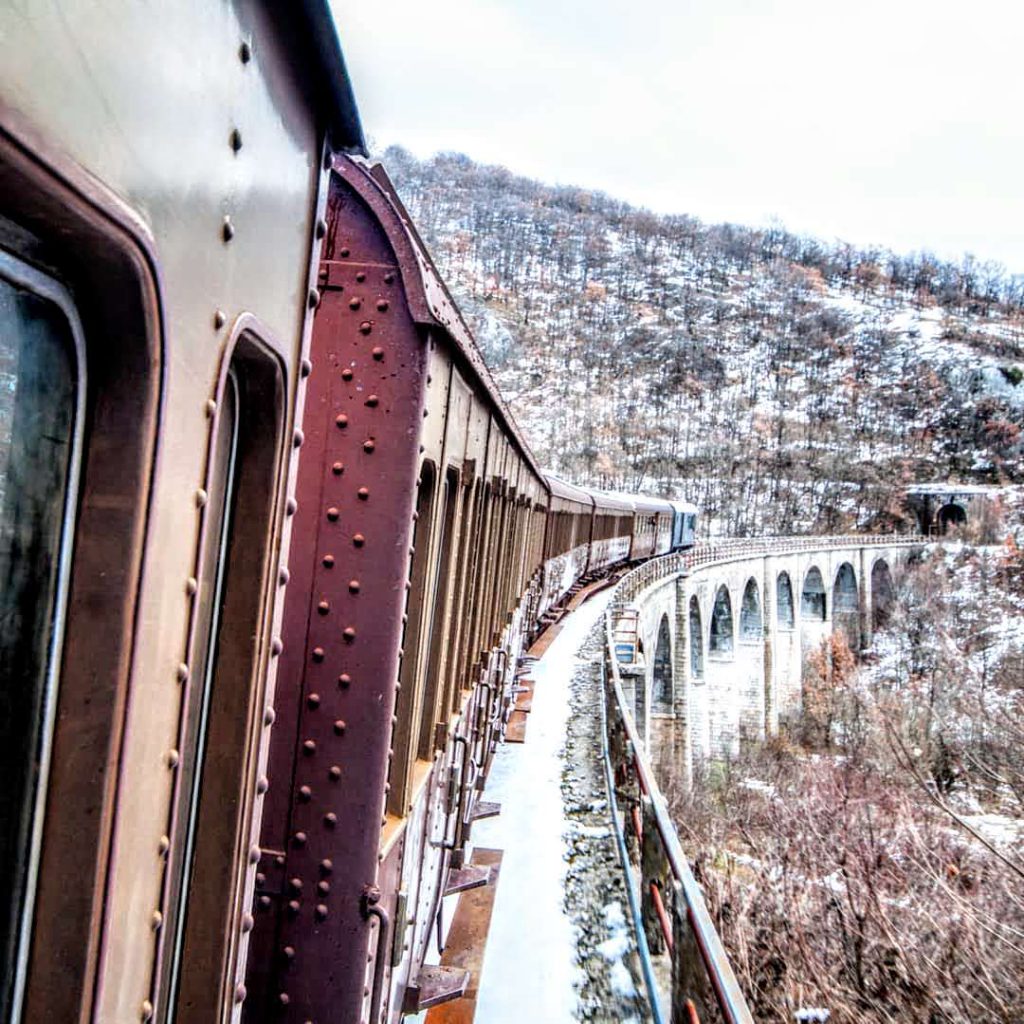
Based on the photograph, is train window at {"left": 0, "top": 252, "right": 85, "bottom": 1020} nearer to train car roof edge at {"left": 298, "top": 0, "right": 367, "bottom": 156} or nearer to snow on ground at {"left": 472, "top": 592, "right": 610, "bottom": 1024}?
train car roof edge at {"left": 298, "top": 0, "right": 367, "bottom": 156}

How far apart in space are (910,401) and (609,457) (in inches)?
1261

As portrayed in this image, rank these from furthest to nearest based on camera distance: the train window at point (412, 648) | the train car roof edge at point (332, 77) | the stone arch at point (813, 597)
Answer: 1. the stone arch at point (813, 597)
2. the train window at point (412, 648)
3. the train car roof edge at point (332, 77)

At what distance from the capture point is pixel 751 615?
128 ft

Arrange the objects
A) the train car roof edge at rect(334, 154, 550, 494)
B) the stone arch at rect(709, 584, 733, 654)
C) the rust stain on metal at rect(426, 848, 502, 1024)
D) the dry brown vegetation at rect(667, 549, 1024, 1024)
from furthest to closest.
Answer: the stone arch at rect(709, 584, 733, 654), the dry brown vegetation at rect(667, 549, 1024, 1024), the rust stain on metal at rect(426, 848, 502, 1024), the train car roof edge at rect(334, 154, 550, 494)

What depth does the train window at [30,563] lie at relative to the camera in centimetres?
86

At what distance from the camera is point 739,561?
34.4 meters

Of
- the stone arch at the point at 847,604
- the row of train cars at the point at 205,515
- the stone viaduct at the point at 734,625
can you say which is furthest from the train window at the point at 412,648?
the stone arch at the point at 847,604

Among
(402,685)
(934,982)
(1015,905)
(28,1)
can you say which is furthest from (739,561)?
(28,1)

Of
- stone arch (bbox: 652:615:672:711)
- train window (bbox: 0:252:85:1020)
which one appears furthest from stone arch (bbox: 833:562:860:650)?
train window (bbox: 0:252:85:1020)

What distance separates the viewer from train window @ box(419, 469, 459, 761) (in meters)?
3.27

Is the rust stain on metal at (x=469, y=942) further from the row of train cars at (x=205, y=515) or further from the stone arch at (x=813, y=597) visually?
the stone arch at (x=813, y=597)

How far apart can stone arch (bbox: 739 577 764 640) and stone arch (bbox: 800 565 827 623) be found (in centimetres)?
695

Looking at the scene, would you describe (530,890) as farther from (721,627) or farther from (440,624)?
(721,627)

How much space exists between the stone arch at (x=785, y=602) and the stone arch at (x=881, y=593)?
31.1 ft
